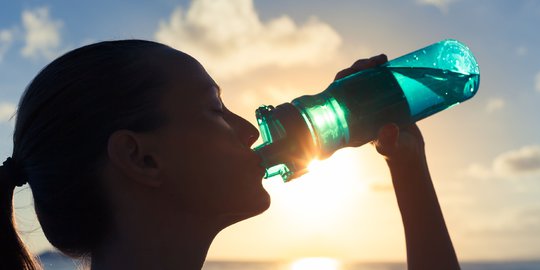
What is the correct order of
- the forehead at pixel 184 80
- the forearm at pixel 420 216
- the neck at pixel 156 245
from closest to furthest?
1. the neck at pixel 156 245
2. the forehead at pixel 184 80
3. the forearm at pixel 420 216

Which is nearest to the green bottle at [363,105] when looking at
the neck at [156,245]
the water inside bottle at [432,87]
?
the water inside bottle at [432,87]

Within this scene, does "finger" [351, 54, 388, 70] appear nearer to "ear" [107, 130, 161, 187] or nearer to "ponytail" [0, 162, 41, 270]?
"ear" [107, 130, 161, 187]

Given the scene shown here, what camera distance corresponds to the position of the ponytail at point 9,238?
1646mm

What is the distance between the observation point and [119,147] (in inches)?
58.9

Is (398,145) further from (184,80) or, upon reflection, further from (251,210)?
(184,80)

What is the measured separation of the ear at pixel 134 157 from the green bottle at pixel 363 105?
392 millimetres

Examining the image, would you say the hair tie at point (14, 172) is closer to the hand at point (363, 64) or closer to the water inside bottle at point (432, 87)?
the hand at point (363, 64)

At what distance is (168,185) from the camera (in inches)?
59.3

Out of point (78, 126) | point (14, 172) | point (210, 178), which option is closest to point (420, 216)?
point (210, 178)

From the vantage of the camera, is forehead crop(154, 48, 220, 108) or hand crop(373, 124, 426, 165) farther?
hand crop(373, 124, 426, 165)

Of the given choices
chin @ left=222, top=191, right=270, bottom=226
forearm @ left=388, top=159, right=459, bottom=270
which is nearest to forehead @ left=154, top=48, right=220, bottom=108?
chin @ left=222, top=191, right=270, bottom=226

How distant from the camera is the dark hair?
4.96ft

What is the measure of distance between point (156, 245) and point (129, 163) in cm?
25

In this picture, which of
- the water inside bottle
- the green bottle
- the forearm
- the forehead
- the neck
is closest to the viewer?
the neck
